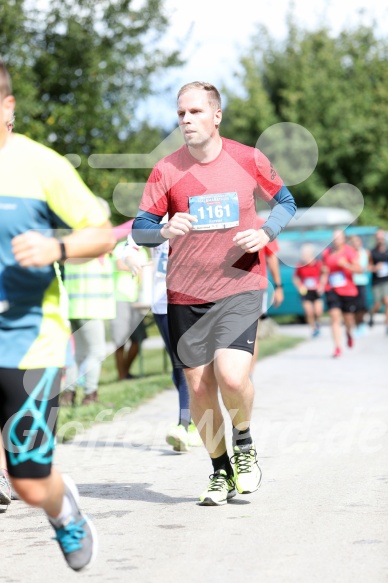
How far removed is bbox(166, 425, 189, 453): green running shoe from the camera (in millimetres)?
8164

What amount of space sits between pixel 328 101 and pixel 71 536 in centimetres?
3882

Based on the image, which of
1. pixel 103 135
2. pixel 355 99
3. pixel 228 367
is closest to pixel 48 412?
pixel 228 367

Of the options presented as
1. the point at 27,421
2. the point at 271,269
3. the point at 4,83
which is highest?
the point at 4,83

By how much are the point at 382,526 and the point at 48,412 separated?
6.66ft

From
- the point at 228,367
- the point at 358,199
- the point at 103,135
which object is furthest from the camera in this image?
the point at 358,199

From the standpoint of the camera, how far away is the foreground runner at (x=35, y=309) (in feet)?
13.6

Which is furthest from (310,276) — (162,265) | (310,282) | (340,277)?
(162,265)

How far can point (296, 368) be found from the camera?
1548 centimetres

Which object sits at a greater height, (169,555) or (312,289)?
(169,555)

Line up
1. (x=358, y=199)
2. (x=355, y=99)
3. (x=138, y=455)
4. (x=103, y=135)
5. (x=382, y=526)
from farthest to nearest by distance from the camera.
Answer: (x=355, y=99) → (x=358, y=199) → (x=103, y=135) → (x=138, y=455) → (x=382, y=526)

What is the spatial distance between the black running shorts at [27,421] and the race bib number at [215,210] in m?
1.95

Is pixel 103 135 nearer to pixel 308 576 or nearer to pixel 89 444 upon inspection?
pixel 89 444

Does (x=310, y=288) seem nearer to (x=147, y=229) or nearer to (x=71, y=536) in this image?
(x=147, y=229)

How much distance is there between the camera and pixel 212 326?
616 cm
